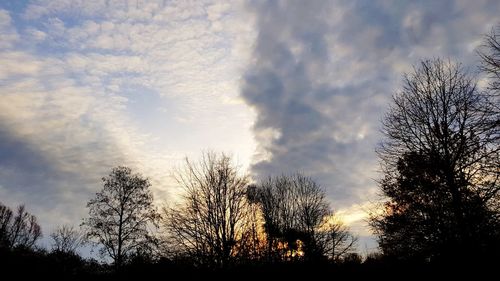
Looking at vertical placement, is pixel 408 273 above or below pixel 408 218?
below

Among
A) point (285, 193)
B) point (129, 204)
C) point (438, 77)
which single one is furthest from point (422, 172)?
point (129, 204)

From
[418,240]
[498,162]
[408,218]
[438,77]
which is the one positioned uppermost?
[438,77]

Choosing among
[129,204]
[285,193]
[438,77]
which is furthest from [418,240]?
[129,204]

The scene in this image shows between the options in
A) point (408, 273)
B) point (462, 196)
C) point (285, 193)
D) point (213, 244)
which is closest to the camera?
point (408, 273)

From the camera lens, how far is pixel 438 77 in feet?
61.2

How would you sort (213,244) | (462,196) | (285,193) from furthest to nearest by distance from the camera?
(285,193), (213,244), (462,196)

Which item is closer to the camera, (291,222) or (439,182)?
(439,182)

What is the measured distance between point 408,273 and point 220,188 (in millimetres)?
14577

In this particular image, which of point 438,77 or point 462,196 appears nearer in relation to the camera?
point 462,196

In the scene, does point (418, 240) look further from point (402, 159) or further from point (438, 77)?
point (438, 77)

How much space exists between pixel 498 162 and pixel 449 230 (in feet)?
13.3

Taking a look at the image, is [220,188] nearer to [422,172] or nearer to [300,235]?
[422,172]

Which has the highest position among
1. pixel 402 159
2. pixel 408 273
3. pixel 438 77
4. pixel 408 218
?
pixel 438 77

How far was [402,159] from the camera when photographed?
18.1 m
